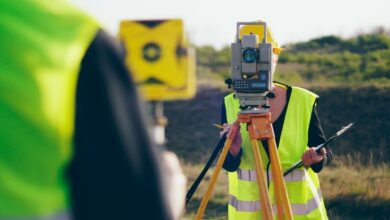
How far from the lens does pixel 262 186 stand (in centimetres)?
516

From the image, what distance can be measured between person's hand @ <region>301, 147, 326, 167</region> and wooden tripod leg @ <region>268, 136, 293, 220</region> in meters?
0.19

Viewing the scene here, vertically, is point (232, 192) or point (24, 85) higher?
point (24, 85)

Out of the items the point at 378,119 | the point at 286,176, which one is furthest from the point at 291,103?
the point at 378,119

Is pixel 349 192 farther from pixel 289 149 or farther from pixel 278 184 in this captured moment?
pixel 278 184

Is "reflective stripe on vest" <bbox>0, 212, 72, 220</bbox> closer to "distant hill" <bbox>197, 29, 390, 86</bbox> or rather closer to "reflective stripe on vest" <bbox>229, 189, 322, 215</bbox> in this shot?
"reflective stripe on vest" <bbox>229, 189, 322, 215</bbox>

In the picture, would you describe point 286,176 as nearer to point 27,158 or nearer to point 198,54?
point 27,158

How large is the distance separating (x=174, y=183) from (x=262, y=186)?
3561 mm

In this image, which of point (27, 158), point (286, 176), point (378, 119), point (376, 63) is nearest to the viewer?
point (27, 158)

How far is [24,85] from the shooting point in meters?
1.43

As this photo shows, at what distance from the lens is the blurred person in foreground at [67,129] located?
1419 millimetres

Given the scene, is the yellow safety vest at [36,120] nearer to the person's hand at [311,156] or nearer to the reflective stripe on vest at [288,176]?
the person's hand at [311,156]

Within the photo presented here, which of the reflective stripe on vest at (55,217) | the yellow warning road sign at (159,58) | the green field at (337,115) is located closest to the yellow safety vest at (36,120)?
the reflective stripe on vest at (55,217)

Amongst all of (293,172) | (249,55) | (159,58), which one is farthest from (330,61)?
(159,58)

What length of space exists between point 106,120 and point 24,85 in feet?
0.43
